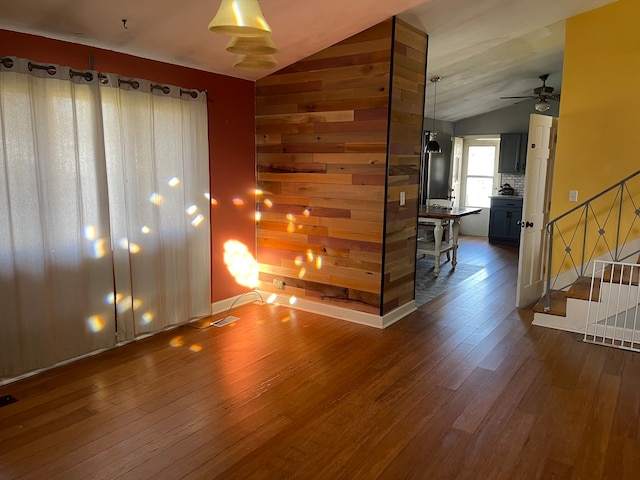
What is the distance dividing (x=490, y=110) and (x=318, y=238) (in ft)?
21.0

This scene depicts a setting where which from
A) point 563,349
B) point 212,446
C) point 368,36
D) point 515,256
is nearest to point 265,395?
point 212,446

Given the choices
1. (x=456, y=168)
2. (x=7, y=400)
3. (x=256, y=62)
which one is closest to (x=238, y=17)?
(x=256, y=62)

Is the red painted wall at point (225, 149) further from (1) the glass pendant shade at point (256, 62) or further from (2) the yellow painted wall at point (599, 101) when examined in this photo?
(2) the yellow painted wall at point (599, 101)

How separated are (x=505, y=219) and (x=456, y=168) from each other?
64.1 inches

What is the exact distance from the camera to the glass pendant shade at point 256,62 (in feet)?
9.04

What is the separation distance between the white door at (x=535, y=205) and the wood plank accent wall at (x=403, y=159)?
1253 millimetres

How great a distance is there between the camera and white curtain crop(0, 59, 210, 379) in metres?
3.13

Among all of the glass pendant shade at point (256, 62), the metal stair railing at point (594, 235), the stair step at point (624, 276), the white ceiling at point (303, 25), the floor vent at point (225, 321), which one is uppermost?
the white ceiling at point (303, 25)

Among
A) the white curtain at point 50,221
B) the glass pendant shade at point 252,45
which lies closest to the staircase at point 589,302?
the glass pendant shade at point 252,45

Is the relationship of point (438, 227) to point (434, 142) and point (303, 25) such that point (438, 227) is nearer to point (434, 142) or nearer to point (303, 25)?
point (434, 142)

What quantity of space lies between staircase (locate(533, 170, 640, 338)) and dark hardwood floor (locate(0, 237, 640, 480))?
269 millimetres

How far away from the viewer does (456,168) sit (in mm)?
Result: 10117

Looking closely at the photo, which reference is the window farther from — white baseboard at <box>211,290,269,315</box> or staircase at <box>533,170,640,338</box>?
white baseboard at <box>211,290,269,315</box>

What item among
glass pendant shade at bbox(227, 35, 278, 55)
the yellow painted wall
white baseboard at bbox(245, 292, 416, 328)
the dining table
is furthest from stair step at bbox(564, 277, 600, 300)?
glass pendant shade at bbox(227, 35, 278, 55)
